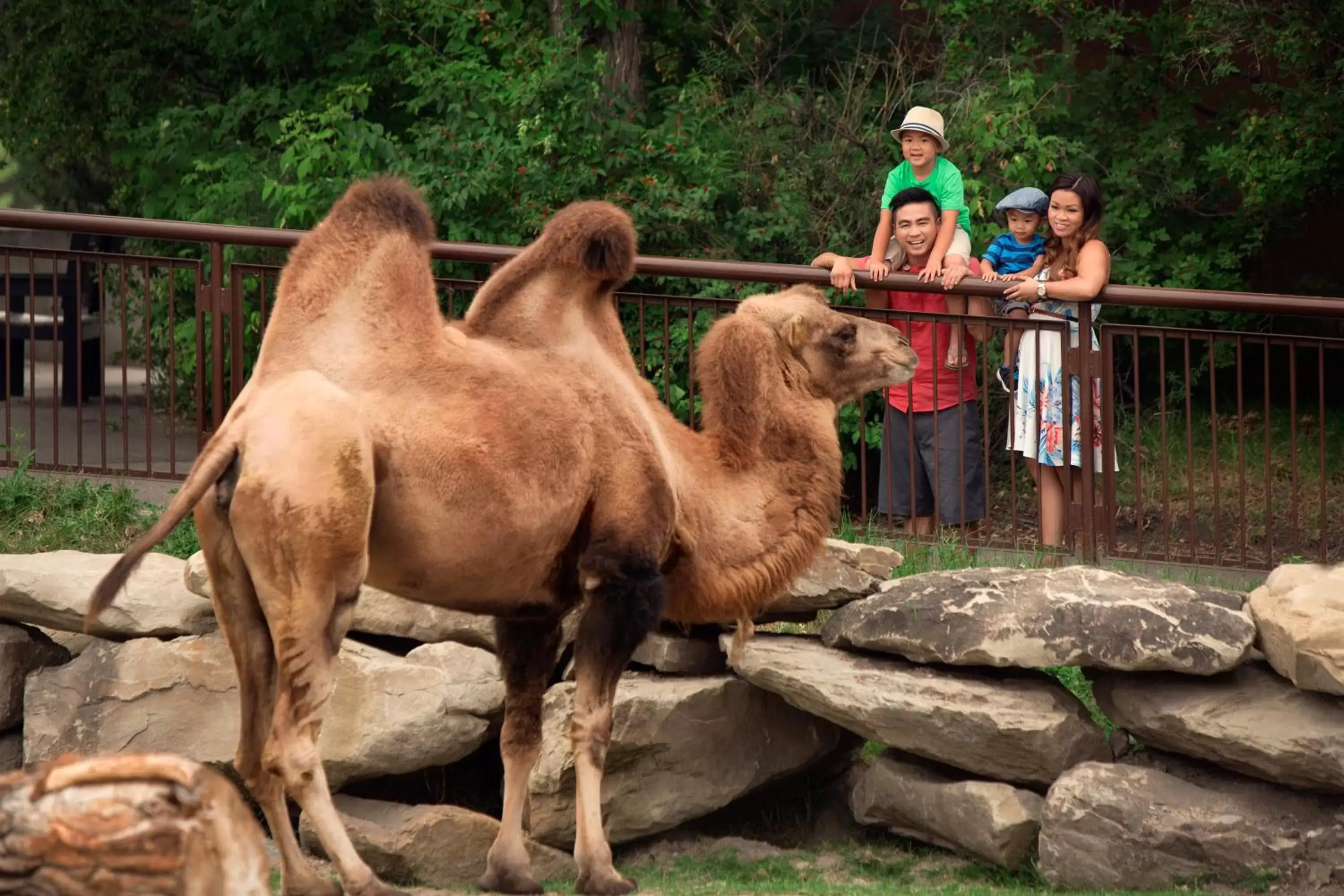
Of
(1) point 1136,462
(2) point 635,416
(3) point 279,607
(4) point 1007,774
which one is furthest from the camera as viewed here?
(1) point 1136,462

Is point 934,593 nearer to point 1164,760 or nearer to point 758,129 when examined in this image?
point 1164,760

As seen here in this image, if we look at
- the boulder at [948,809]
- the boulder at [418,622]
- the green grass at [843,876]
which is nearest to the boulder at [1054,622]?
the boulder at [948,809]

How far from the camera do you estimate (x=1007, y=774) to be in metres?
6.58

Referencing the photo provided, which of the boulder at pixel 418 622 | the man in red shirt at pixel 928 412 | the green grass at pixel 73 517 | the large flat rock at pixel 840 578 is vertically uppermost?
the man in red shirt at pixel 928 412

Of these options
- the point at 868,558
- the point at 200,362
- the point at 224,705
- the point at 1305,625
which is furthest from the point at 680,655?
the point at 200,362

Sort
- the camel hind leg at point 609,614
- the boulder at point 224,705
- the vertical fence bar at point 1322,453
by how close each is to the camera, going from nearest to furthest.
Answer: the camel hind leg at point 609,614 → the boulder at point 224,705 → the vertical fence bar at point 1322,453

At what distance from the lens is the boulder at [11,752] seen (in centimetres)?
723

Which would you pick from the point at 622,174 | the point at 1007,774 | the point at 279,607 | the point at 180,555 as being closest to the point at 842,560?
the point at 1007,774

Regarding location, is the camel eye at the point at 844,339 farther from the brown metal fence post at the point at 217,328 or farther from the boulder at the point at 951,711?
the brown metal fence post at the point at 217,328

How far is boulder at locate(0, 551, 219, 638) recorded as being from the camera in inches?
278

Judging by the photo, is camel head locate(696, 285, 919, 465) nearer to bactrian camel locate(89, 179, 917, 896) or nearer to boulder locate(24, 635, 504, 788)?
bactrian camel locate(89, 179, 917, 896)

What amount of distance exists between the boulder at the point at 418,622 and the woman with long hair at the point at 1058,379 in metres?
2.78

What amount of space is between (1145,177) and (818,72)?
2.46 meters

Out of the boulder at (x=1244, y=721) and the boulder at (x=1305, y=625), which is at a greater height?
the boulder at (x=1305, y=625)
